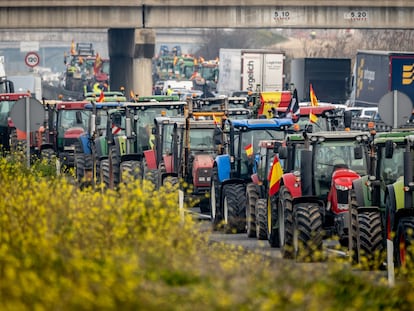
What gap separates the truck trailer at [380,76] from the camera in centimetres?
5747

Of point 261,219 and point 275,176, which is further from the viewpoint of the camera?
point 261,219

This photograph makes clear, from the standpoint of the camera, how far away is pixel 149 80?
73.1 metres

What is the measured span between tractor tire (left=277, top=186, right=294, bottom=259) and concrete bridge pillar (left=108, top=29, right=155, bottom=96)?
4705 centimetres

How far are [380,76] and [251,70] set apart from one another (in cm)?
1294

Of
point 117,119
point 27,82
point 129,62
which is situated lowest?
point 117,119

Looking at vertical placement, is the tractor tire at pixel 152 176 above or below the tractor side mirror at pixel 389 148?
below

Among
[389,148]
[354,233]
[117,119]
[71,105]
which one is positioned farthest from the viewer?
[71,105]

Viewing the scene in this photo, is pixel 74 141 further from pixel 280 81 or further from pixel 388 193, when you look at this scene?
pixel 280 81

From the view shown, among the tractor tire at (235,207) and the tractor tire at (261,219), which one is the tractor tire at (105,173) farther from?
the tractor tire at (261,219)

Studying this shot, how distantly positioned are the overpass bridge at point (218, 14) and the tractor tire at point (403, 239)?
156 feet

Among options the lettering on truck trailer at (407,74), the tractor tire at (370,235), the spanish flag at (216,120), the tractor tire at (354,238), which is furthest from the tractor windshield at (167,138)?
the lettering on truck trailer at (407,74)

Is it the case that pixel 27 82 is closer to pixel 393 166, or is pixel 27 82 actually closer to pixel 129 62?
pixel 129 62

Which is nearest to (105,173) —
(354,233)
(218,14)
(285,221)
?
(285,221)

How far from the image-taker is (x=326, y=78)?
225 feet
